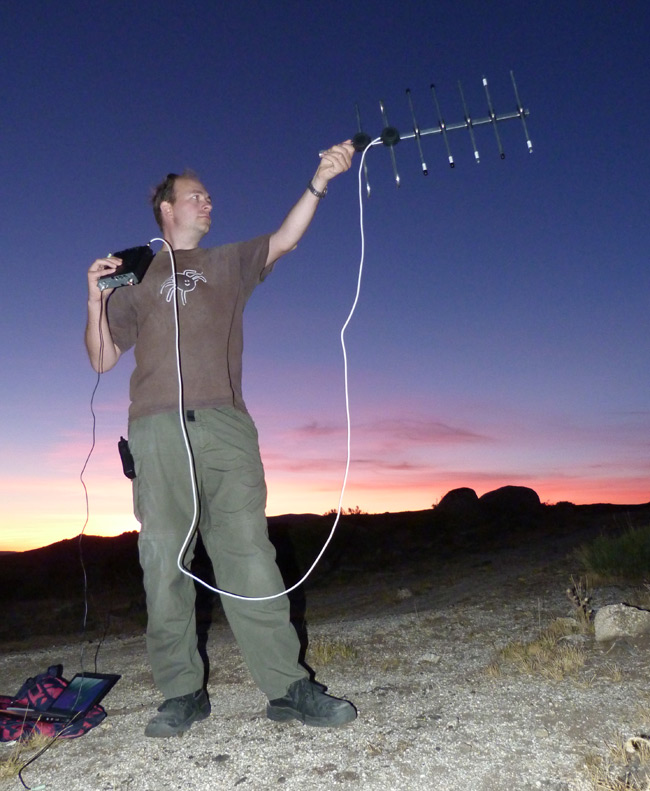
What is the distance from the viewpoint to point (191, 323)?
3053mm

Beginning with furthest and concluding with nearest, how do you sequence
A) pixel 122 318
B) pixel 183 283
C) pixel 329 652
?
pixel 329 652 → pixel 122 318 → pixel 183 283

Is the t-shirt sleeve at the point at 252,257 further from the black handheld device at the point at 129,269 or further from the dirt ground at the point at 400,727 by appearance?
the dirt ground at the point at 400,727

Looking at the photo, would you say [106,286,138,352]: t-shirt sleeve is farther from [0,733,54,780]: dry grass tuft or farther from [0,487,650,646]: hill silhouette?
[0,487,650,646]: hill silhouette

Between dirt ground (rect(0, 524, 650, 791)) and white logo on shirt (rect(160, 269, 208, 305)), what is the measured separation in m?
1.90

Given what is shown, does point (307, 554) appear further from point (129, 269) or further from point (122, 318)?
point (129, 269)

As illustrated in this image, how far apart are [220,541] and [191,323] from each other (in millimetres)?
997

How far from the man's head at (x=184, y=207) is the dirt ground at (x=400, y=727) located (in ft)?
7.43

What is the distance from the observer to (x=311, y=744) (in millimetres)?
2592

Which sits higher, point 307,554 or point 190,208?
point 190,208

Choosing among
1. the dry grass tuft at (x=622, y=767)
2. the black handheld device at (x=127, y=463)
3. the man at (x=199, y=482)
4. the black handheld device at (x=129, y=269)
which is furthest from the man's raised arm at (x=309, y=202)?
the dry grass tuft at (x=622, y=767)

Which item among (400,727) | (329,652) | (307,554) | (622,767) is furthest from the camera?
(307,554)

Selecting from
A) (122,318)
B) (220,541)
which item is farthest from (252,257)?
(220,541)

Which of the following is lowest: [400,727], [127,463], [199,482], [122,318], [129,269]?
[400,727]

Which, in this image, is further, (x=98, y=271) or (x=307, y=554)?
(x=307, y=554)
